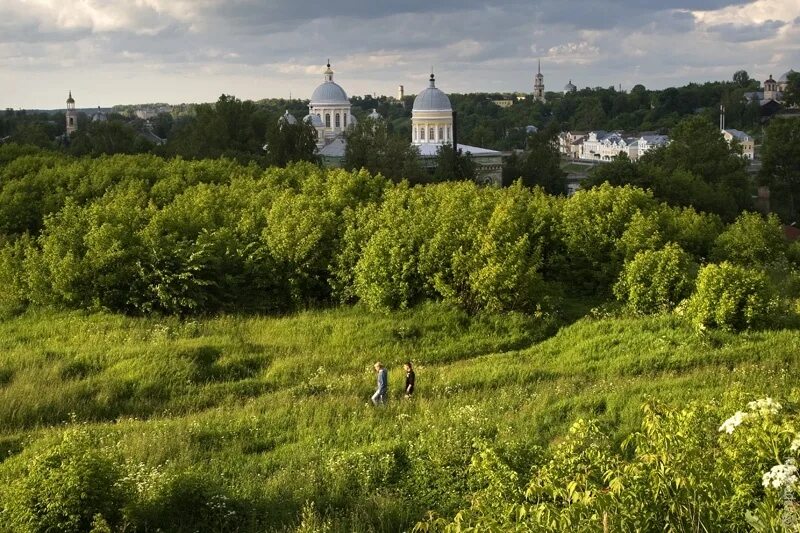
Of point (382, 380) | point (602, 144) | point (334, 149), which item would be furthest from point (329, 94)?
point (382, 380)

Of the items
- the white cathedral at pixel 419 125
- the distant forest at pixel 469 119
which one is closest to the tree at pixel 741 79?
the distant forest at pixel 469 119

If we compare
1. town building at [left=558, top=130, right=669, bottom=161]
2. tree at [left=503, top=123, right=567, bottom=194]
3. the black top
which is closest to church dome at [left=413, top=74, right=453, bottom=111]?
tree at [left=503, top=123, right=567, bottom=194]

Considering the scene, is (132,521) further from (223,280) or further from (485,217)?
(485,217)

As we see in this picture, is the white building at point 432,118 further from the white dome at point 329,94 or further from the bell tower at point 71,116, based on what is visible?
the bell tower at point 71,116

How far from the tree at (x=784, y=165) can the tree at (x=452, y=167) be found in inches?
762

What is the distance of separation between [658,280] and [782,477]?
11897mm

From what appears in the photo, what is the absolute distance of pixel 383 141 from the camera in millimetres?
38219

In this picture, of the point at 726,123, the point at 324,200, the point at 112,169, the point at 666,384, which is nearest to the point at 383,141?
the point at 112,169

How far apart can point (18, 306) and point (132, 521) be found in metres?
12.0

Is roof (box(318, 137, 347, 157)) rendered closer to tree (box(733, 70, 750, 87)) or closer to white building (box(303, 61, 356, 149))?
white building (box(303, 61, 356, 149))

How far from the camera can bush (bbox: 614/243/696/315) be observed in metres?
15.6

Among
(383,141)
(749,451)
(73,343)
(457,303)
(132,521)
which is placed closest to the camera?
(749,451)

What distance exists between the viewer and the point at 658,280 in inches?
622

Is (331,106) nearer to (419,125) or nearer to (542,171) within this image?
(419,125)
